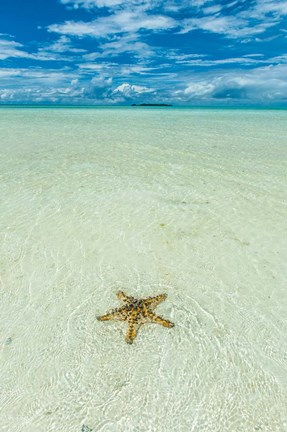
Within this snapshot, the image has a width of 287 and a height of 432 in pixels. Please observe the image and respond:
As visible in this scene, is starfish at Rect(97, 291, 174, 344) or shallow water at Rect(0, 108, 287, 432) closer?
shallow water at Rect(0, 108, 287, 432)

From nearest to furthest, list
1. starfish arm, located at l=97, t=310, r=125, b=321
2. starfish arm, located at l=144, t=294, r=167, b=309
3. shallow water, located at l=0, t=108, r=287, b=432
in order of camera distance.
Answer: shallow water, located at l=0, t=108, r=287, b=432
starfish arm, located at l=97, t=310, r=125, b=321
starfish arm, located at l=144, t=294, r=167, b=309

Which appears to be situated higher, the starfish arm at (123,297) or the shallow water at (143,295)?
the starfish arm at (123,297)

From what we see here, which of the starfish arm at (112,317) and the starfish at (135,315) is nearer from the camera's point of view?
the starfish at (135,315)

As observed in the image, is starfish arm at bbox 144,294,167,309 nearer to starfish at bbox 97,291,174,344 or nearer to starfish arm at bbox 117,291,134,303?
starfish at bbox 97,291,174,344

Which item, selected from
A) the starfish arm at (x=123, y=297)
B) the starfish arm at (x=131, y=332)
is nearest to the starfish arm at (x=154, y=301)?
the starfish arm at (x=123, y=297)

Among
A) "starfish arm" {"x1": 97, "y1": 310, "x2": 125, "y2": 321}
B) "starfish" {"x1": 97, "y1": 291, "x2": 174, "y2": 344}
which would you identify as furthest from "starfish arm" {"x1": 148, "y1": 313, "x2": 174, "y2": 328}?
"starfish arm" {"x1": 97, "y1": 310, "x2": 125, "y2": 321}

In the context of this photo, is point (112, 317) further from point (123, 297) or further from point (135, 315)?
point (123, 297)

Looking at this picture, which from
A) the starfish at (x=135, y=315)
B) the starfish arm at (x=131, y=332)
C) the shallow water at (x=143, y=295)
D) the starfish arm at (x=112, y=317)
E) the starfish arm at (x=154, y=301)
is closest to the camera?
the shallow water at (x=143, y=295)

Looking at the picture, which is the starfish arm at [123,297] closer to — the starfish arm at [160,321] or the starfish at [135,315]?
the starfish at [135,315]

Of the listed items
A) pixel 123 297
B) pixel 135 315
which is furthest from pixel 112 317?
pixel 123 297

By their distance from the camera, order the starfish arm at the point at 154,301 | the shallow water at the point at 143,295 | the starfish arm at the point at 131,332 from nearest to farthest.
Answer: the shallow water at the point at 143,295 → the starfish arm at the point at 131,332 → the starfish arm at the point at 154,301
